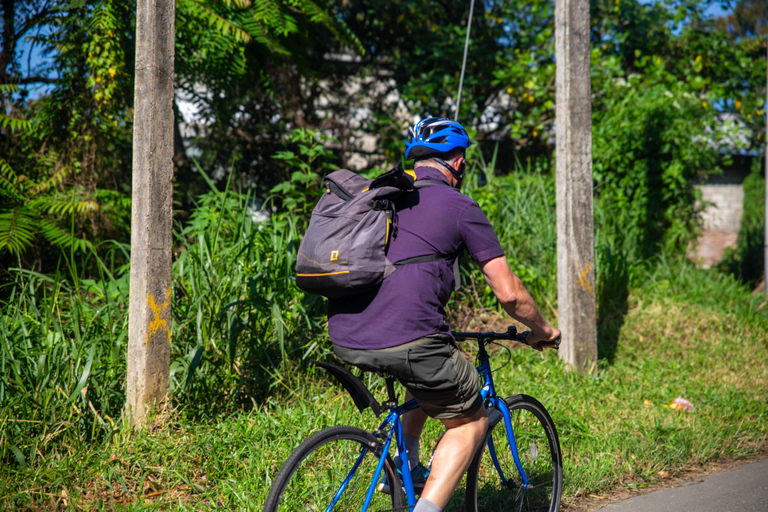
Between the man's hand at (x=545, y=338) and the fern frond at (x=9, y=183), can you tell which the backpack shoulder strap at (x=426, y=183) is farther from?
the fern frond at (x=9, y=183)

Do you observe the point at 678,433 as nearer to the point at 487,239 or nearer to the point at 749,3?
the point at 487,239

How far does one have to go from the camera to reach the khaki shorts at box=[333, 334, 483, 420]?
2.36 metres

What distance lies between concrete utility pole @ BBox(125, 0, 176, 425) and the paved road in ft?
8.97

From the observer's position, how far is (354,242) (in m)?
2.29

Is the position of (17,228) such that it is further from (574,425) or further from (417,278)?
(574,425)

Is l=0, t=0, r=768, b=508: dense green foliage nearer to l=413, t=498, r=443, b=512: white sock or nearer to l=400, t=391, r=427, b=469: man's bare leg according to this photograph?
l=400, t=391, r=427, b=469: man's bare leg

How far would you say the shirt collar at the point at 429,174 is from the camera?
261cm

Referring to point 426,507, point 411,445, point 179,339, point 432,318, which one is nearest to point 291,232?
point 179,339

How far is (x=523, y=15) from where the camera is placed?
947 centimetres

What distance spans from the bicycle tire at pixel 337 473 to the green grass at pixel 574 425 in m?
0.49

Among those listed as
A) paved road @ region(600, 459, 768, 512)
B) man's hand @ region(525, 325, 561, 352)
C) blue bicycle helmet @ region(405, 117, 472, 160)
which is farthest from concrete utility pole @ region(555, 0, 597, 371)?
blue bicycle helmet @ region(405, 117, 472, 160)

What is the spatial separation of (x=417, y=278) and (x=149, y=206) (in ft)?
6.08

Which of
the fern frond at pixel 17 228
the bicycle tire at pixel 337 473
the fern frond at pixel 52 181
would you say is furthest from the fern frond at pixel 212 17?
the bicycle tire at pixel 337 473

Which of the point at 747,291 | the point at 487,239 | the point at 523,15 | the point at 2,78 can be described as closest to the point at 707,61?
the point at 523,15
